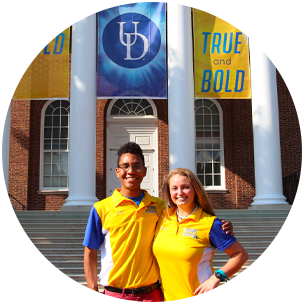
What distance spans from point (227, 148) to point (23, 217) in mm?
9145

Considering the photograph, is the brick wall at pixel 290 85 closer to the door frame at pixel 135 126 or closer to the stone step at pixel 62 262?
the door frame at pixel 135 126

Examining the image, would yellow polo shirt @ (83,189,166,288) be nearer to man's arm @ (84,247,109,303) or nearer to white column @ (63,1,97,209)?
man's arm @ (84,247,109,303)

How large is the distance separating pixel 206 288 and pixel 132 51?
30.9 feet

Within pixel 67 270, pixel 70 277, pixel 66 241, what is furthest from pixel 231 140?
pixel 70 277

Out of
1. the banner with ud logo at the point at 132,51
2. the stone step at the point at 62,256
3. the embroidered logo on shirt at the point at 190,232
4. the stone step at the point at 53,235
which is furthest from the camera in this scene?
the banner with ud logo at the point at 132,51

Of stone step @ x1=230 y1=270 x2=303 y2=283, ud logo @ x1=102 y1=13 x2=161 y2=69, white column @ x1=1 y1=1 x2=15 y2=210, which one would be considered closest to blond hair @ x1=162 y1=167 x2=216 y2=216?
stone step @ x1=230 y1=270 x2=303 y2=283

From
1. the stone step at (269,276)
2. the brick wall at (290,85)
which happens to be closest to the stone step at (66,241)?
the stone step at (269,276)

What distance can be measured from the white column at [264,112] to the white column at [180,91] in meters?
2.21

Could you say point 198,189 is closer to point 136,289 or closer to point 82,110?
point 136,289

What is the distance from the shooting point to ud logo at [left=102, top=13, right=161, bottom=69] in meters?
10.9

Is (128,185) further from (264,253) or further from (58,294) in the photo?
(264,253)

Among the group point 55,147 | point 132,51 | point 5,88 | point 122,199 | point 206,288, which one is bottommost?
point 206,288

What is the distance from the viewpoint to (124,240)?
2.77 metres

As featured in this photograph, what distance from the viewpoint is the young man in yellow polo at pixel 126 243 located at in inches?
106
